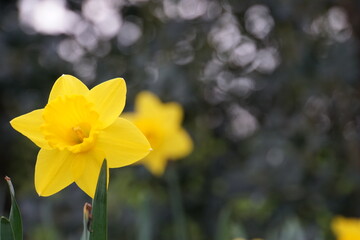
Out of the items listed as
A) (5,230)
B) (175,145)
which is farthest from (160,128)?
(5,230)

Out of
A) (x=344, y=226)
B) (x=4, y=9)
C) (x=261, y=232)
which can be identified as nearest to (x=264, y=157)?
(x=261, y=232)

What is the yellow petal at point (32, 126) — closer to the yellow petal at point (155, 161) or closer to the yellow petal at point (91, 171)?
the yellow petal at point (91, 171)

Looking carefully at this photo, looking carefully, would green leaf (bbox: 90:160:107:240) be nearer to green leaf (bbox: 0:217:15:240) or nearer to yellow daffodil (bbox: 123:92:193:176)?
green leaf (bbox: 0:217:15:240)

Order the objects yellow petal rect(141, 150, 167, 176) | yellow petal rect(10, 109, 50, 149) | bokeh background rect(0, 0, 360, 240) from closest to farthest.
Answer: yellow petal rect(10, 109, 50, 149)
yellow petal rect(141, 150, 167, 176)
bokeh background rect(0, 0, 360, 240)

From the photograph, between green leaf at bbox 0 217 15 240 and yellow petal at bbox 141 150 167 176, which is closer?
green leaf at bbox 0 217 15 240

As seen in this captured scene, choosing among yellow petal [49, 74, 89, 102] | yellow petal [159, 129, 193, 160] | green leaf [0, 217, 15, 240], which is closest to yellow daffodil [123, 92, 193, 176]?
yellow petal [159, 129, 193, 160]

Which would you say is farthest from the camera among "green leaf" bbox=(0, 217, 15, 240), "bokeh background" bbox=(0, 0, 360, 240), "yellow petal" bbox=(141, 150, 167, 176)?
"bokeh background" bbox=(0, 0, 360, 240)
